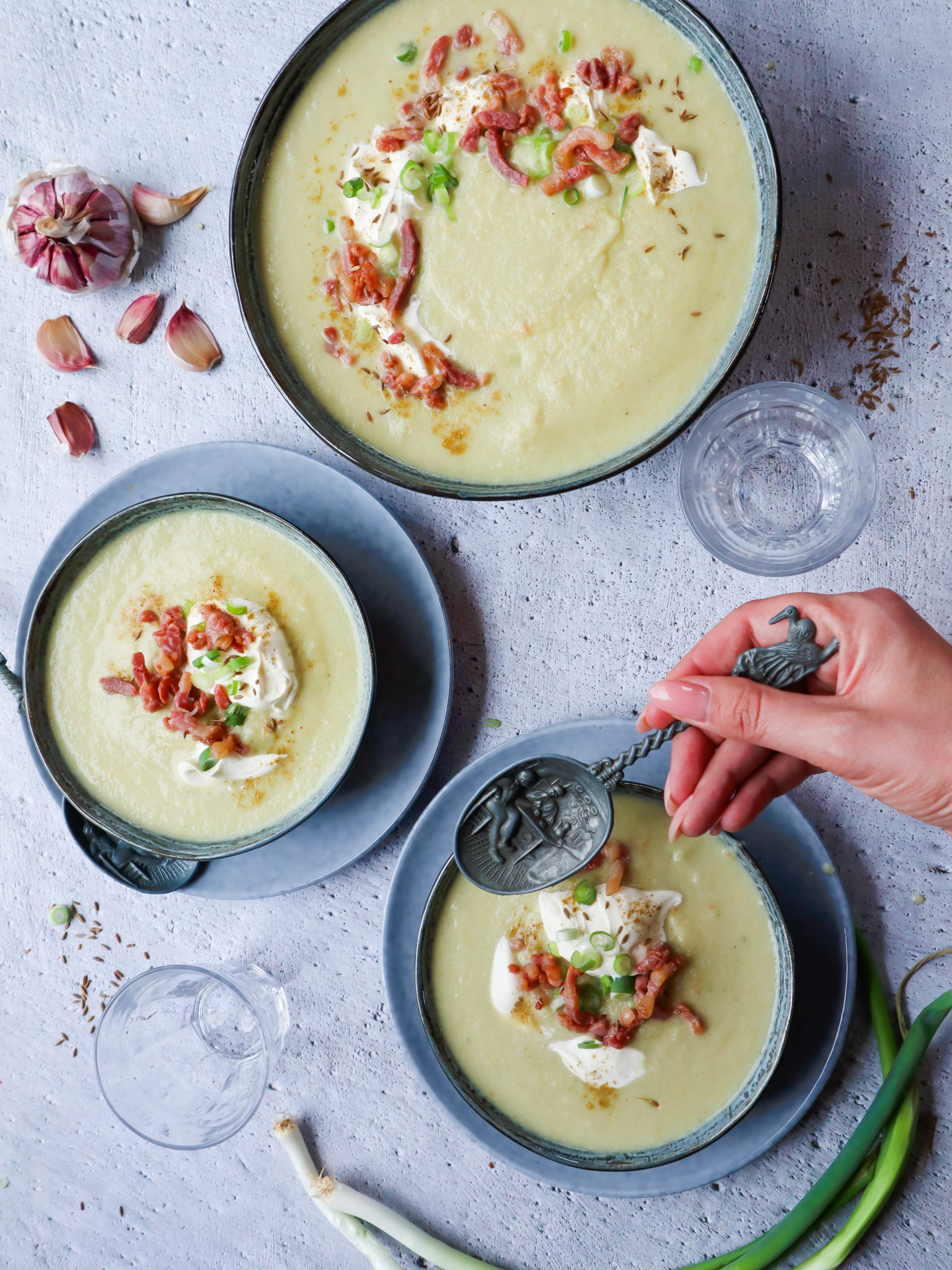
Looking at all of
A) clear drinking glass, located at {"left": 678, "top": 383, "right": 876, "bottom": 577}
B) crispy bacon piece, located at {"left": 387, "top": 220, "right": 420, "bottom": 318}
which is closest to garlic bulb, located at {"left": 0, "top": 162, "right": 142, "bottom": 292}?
crispy bacon piece, located at {"left": 387, "top": 220, "right": 420, "bottom": 318}

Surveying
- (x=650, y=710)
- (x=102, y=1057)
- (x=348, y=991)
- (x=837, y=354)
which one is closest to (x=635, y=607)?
(x=650, y=710)

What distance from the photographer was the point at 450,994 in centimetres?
229

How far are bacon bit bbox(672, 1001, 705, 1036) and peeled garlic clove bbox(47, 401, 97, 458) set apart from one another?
7.06 feet

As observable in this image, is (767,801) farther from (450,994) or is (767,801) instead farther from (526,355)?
(526,355)

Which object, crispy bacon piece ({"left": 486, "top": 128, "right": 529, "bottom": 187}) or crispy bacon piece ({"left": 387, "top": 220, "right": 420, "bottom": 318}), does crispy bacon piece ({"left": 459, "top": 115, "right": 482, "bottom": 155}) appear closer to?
crispy bacon piece ({"left": 486, "top": 128, "right": 529, "bottom": 187})

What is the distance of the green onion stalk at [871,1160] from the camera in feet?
7.41

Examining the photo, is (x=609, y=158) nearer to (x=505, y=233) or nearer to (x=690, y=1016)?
Answer: (x=505, y=233)

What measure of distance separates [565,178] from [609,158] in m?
0.10

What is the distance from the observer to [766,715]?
181 centimetres

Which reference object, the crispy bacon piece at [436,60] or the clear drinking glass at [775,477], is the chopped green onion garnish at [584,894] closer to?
the clear drinking glass at [775,477]

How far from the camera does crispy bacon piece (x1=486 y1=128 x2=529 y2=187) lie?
6.79 feet

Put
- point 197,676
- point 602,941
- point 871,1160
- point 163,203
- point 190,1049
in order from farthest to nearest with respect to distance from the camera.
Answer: point 190,1049
point 163,203
point 871,1160
point 197,676
point 602,941

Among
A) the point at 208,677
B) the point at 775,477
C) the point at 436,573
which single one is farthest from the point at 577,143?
the point at 208,677

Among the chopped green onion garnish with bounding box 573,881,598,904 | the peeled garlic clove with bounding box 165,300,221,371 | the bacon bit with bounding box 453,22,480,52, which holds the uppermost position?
the bacon bit with bounding box 453,22,480,52
